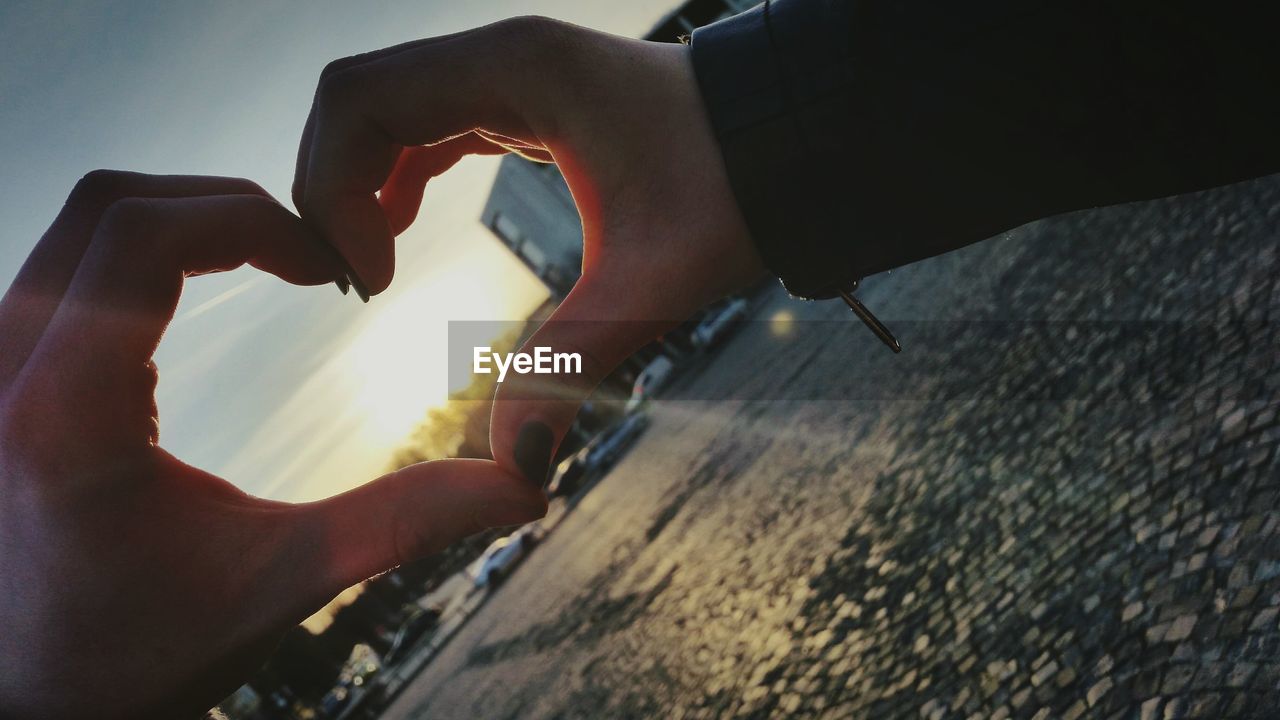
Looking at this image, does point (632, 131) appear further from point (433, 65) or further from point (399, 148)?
point (399, 148)

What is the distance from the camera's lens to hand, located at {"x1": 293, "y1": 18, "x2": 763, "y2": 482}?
159 centimetres

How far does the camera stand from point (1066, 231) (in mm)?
9930

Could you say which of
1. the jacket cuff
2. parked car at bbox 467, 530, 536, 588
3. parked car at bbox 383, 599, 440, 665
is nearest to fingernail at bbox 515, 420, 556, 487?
the jacket cuff

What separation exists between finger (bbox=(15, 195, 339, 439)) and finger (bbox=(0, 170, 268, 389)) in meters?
0.08

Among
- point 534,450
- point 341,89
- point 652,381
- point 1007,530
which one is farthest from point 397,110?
point 652,381

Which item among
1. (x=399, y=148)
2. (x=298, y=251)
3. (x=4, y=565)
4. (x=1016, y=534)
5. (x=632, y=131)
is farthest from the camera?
(x=1016, y=534)

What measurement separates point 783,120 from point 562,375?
0.72 metres

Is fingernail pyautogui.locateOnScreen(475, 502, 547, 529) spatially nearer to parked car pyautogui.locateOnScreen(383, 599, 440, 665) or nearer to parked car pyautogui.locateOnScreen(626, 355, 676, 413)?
parked car pyautogui.locateOnScreen(383, 599, 440, 665)

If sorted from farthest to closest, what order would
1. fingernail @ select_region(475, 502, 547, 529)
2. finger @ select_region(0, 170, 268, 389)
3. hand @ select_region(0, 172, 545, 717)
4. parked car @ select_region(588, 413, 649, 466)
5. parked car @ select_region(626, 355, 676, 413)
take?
parked car @ select_region(626, 355, 676, 413), parked car @ select_region(588, 413, 649, 466), fingernail @ select_region(475, 502, 547, 529), finger @ select_region(0, 170, 268, 389), hand @ select_region(0, 172, 545, 717)

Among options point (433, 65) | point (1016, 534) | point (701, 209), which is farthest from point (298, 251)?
point (1016, 534)

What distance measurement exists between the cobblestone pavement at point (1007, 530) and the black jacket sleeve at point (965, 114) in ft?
7.29

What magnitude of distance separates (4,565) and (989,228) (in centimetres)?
196

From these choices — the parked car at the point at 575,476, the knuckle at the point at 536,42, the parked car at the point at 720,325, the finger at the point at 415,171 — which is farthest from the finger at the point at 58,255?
the parked car at the point at 720,325

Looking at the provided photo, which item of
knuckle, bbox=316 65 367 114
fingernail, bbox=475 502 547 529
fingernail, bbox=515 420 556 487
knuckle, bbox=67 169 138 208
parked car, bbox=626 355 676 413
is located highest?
parked car, bbox=626 355 676 413
